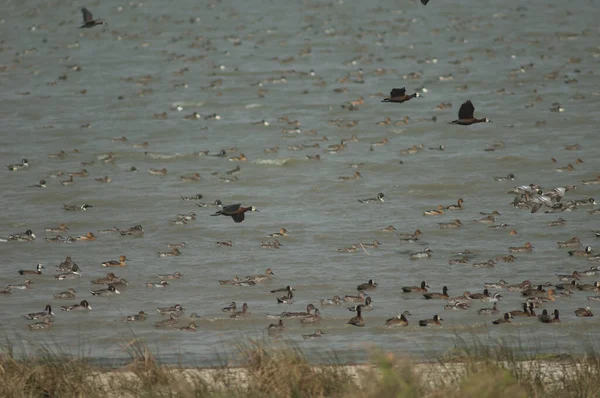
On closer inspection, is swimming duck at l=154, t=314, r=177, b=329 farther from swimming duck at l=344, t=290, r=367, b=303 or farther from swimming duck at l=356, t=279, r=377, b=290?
swimming duck at l=356, t=279, r=377, b=290

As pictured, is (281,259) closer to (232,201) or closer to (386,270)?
(386,270)

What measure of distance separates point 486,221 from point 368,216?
2.65 meters

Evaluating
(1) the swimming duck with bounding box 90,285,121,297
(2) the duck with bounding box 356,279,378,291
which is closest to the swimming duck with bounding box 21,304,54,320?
(1) the swimming duck with bounding box 90,285,121,297

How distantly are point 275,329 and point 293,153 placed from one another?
50.5 feet

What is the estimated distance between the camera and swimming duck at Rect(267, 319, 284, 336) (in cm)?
1853

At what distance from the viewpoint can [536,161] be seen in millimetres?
31938

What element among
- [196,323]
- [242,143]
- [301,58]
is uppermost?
[301,58]

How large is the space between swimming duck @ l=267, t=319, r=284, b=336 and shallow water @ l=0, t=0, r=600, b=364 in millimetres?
140

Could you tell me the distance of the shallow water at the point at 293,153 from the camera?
807 inches

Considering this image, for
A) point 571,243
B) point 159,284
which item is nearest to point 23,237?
point 159,284

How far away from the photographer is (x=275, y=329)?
18656mm

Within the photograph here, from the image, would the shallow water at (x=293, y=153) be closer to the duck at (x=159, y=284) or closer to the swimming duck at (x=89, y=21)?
the duck at (x=159, y=284)

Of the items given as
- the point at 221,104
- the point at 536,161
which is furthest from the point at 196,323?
the point at 221,104

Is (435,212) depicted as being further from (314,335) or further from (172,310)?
(314,335)
